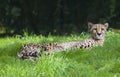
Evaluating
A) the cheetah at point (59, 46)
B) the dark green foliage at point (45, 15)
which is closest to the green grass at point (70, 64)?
the cheetah at point (59, 46)

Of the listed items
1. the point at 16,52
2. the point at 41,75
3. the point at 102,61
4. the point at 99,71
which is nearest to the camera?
the point at 41,75

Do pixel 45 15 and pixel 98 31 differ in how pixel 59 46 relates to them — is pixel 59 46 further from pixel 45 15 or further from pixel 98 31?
pixel 45 15

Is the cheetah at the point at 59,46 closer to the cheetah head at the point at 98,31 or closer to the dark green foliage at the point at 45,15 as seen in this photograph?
the cheetah head at the point at 98,31

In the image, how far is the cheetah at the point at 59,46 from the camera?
9.04 meters

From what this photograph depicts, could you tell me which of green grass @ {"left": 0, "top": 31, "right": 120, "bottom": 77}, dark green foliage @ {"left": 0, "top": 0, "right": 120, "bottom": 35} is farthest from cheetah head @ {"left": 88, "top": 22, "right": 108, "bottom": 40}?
dark green foliage @ {"left": 0, "top": 0, "right": 120, "bottom": 35}

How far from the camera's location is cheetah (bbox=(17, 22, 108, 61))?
9.04 m

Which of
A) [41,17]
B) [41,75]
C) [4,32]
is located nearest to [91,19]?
[41,17]

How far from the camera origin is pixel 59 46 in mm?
9359

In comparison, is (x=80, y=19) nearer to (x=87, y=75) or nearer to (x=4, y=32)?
(x=4, y=32)

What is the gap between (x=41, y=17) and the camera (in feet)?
61.5

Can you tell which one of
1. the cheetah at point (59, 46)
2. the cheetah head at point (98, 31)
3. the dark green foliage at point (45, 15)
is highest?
the cheetah head at point (98, 31)

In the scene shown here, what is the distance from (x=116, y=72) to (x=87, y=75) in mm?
573

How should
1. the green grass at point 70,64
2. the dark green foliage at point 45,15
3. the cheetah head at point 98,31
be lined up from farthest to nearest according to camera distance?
the dark green foliage at point 45,15
the cheetah head at point 98,31
the green grass at point 70,64

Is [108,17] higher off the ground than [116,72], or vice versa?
[116,72]
